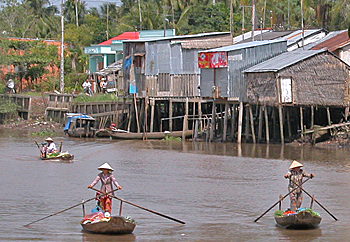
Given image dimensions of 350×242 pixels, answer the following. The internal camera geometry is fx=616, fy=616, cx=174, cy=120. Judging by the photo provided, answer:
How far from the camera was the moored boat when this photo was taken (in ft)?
37.9

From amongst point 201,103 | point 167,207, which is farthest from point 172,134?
point 167,207

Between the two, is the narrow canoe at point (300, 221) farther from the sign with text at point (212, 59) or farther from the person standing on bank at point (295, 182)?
the sign with text at point (212, 59)

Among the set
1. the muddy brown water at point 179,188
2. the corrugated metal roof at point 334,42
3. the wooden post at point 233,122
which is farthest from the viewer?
the corrugated metal roof at point 334,42

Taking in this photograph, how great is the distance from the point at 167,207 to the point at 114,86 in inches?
1122

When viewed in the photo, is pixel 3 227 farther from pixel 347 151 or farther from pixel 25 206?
pixel 347 151

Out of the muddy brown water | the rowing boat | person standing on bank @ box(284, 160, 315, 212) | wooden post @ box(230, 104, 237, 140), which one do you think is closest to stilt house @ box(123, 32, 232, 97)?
wooden post @ box(230, 104, 237, 140)

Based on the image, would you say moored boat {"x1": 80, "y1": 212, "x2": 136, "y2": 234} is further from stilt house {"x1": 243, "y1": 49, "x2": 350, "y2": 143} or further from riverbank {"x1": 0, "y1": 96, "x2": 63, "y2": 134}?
riverbank {"x1": 0, "y1": 96, "x2": 63, "y2": 134}

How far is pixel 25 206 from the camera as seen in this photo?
14914 mm

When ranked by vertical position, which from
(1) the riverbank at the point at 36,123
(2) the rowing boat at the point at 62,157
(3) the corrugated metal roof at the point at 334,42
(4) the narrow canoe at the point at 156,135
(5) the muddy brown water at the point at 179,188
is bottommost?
(5) the muddy brown water at the point at 179,188

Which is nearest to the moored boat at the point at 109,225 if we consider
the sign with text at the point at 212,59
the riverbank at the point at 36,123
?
the sign with text at the point at 212,59

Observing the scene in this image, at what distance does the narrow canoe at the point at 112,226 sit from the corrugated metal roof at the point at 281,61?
54.0 ft

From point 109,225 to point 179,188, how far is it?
6.42m

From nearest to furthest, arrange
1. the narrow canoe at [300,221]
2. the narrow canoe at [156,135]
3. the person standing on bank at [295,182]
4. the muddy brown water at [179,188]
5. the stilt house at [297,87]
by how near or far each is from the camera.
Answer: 1. the narrow canoe at [300,221]
2. the muddy brown water at [179,188]
3. the person standing on bank at [295,182]
4. the stilt house at [297,87]
5. the narrow canoe at [156,135]

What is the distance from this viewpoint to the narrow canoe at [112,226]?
11.5m
